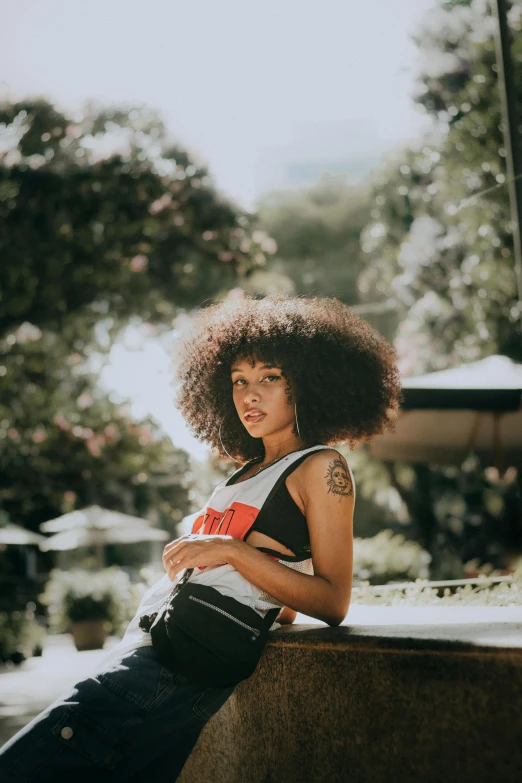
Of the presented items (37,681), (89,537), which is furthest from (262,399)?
(89,537)

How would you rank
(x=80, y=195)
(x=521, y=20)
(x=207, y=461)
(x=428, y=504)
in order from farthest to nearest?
(x=428, y=504) → (x=521, y=20) → (x=80, y=195) → (x=207, y=461)

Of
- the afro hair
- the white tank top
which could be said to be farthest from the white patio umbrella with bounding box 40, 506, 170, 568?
the white tank top

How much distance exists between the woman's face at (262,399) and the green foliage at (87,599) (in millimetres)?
13800

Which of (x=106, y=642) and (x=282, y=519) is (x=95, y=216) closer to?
(x=282, y=519)

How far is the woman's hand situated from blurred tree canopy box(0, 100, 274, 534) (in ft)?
19.1

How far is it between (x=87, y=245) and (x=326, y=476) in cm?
742

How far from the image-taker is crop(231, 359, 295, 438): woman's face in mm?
3010

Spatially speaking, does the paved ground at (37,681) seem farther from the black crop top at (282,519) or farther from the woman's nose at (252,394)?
the black crop top at (282,519)

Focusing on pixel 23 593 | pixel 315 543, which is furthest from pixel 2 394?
pixel 23 593

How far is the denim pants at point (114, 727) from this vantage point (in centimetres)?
232

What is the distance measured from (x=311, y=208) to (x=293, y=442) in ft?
114

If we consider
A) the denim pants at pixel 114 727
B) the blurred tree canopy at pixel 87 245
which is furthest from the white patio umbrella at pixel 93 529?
the denim pants at pixel 114 727

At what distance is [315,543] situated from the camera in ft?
8.59

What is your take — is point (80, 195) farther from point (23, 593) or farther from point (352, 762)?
point (23, 593)
